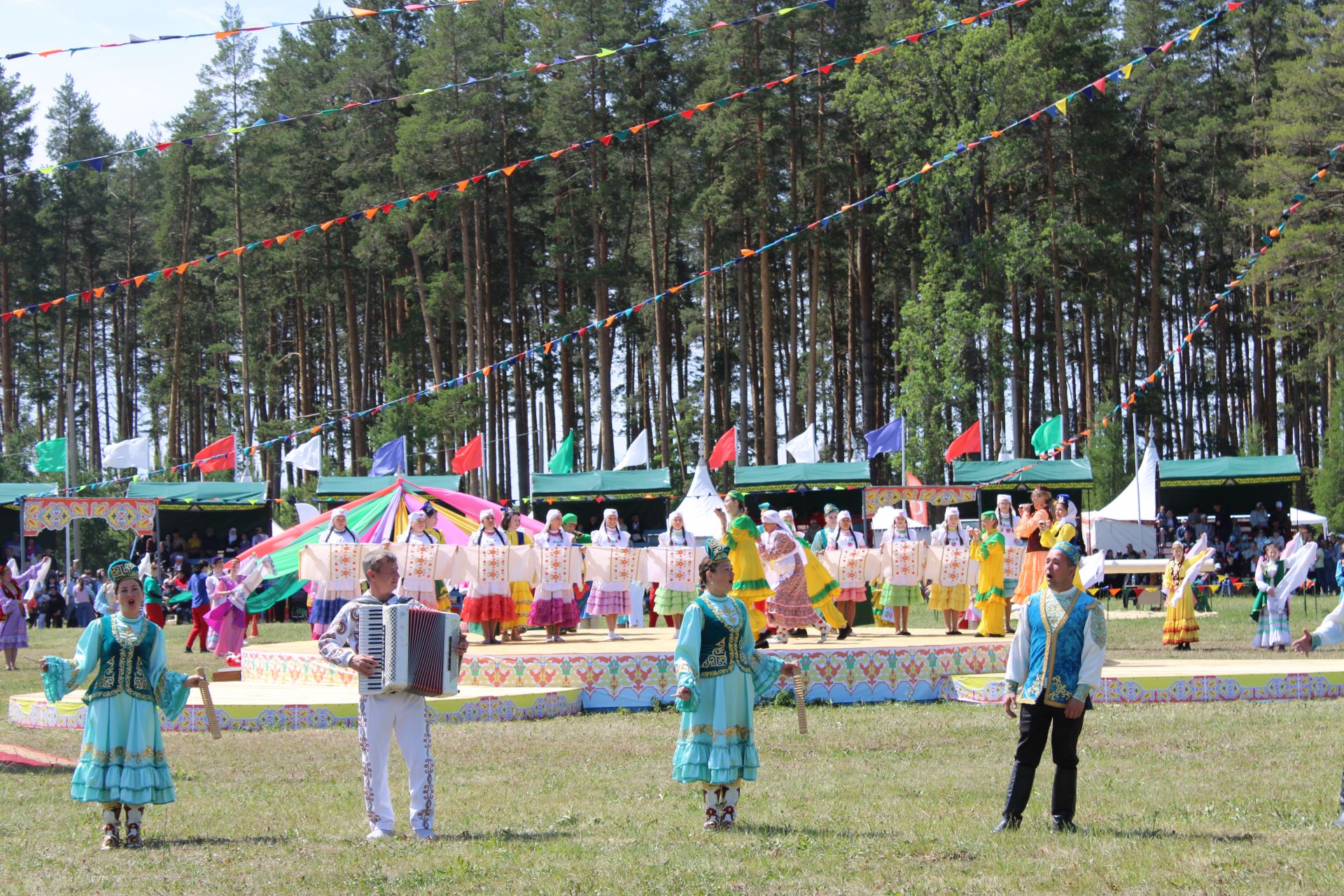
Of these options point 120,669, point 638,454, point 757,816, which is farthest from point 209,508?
point 757,816

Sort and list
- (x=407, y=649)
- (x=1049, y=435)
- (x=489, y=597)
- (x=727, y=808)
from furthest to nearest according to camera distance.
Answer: (x=1049, y=435) < (x=489, y=597) < (x=727, y=808) < (x=407, y=649)

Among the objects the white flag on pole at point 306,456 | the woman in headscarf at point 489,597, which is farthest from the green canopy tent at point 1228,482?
the woman in headscarf at point 489,597

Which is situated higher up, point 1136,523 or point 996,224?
point 996,224

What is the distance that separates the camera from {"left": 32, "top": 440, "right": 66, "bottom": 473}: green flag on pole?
3192cm

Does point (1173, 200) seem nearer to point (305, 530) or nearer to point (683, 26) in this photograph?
point (683, 26)

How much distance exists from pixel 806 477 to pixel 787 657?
16.9 m

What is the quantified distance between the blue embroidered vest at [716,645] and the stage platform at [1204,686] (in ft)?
19.3

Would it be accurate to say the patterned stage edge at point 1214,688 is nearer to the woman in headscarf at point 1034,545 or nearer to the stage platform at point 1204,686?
the stage platform at point 1204,686

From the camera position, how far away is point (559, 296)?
1548 inches

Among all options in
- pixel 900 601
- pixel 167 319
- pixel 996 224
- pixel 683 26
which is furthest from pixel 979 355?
pixel 167 319

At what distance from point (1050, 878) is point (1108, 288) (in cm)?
3215

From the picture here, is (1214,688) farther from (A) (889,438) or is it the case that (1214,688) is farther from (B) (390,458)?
(B) (390,458)

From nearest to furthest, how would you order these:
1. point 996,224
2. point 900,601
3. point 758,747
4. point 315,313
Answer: point 758,747 → point 900,601 → point 996,224 → point 315,313

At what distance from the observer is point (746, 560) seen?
1255 centimetres
